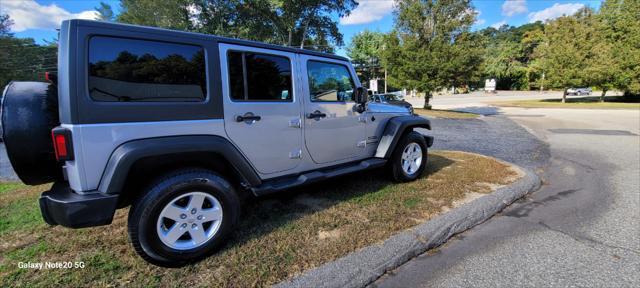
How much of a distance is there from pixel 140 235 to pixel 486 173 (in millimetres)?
4983

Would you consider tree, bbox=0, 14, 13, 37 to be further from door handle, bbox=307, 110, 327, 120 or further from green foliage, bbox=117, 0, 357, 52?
door handle, bbox=307, 110, 327, 120

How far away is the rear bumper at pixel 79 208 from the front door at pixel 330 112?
1.91 meters

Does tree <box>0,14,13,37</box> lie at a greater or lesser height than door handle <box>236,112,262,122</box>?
greater

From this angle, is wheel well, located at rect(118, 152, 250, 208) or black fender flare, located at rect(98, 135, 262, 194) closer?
black fender flare, located at rect(98, 135, 262, 194)

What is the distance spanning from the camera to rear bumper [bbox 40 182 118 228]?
2111mm

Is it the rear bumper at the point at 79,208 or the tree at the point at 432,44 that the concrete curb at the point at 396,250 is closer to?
the rear bumper at the point at 79,208

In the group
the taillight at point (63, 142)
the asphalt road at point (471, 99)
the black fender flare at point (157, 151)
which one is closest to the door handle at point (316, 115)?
the black fender flare at point (157, 151)

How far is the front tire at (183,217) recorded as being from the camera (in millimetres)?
2299

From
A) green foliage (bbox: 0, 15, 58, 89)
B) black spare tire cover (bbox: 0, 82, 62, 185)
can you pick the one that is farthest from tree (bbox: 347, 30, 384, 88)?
black spare tire cover (bbox: 0, 82, 62, 185)

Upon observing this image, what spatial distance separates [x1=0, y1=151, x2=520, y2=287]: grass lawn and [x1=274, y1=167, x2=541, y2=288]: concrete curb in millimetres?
112

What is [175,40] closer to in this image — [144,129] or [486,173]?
[144,129]

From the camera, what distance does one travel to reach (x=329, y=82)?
371 cm

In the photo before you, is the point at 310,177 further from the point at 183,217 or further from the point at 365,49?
the point at 365,49

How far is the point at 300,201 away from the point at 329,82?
1562mm
